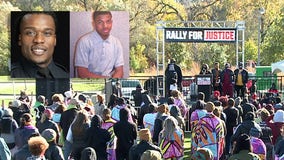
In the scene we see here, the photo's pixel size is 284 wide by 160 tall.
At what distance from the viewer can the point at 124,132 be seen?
40.6ft

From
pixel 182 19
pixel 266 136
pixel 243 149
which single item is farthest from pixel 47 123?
pixel 182 19

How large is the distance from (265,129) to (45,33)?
1629 centimetres

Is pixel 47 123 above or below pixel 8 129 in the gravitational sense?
above

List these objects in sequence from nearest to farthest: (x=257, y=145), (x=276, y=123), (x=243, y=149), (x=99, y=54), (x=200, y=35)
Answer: (x=243, y=149), (x=257, y=145), (x=276, y=123), (x=200, y=35), (x=99, y=54)

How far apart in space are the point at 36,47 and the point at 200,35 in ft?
21.2

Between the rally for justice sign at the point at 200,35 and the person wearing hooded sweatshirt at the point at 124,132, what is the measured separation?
45.2ft

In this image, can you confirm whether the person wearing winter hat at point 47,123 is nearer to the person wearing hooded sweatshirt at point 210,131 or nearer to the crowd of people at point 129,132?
the crowd of people at point 129,132

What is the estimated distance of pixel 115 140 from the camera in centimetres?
1313

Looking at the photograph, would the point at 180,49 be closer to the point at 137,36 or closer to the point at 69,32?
the point at 137,36

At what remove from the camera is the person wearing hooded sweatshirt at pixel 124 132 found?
1229 cm

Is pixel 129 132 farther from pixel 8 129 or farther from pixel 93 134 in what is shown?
pixel 8 129

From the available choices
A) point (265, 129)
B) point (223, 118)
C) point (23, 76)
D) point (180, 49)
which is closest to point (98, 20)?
point (23, 76)

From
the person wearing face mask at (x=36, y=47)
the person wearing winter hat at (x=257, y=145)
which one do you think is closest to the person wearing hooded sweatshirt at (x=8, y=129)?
the person wearing winter hat at (x=257, y=145)

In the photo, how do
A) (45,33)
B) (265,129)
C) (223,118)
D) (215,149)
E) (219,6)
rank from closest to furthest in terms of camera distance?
(265,129), (215,149), (223,118), (45,33), (219,6)
